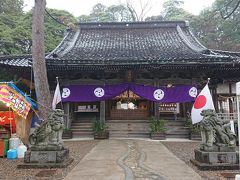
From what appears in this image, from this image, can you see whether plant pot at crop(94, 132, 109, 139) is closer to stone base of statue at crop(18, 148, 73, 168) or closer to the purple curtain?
the purple curtain

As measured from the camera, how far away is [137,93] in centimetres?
1434

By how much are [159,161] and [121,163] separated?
4.11 ft

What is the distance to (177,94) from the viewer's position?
1443 cm

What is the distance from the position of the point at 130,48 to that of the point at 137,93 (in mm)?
3947

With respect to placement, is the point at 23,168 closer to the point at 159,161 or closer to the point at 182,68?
the point at 159,161

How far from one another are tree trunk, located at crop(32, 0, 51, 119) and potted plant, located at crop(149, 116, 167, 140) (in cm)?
676

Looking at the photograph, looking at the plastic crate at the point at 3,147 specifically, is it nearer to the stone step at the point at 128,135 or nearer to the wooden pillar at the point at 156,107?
the stone step at the point at 128,135

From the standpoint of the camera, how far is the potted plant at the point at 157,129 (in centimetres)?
1370

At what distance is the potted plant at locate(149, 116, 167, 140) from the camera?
13695mm

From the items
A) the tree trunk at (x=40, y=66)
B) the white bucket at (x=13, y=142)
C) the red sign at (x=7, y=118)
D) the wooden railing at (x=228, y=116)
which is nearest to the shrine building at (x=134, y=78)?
the wooden railing at (x=228, y=116)

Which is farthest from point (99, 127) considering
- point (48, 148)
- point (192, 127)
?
point (48, 148)

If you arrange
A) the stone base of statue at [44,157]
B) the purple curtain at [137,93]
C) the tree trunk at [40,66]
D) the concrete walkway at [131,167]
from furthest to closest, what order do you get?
the purple curtain at [137,93]
the tree trunk at [40,66]
the stone base of statue at [44,157]
the concrete walkway at [131,167]

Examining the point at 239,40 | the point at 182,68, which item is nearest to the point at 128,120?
the point at 182,68

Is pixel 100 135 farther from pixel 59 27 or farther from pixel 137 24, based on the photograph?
pixel 59 27
